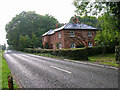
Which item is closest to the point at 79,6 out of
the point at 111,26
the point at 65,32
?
the point at 111,26

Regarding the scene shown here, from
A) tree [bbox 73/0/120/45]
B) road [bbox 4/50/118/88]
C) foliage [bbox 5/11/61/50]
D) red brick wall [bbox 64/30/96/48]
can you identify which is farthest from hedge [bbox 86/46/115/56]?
foliage [bbox 5/11/61/50]

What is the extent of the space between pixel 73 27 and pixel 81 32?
2.70m

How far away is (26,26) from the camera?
60156 millimetres

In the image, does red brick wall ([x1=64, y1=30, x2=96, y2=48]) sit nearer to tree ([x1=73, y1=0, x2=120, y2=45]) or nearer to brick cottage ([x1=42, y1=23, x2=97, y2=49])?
brick cottage ([x1=42, y1=23, x2=97, y2=49])

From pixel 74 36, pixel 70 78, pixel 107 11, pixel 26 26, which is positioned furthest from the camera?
pixel 26 26

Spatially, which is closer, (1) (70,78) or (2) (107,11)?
(1) (70,78)

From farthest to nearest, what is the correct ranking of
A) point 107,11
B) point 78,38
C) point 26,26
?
point 26,26 < point 78,38 < point 107,11

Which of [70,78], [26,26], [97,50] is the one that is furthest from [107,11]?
[26,26]

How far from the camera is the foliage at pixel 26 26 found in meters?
Result: 57.4

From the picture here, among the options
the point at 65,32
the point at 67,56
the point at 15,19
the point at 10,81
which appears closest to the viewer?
the point at 10,81

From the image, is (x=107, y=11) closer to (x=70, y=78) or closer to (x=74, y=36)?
(x=70, y=78)

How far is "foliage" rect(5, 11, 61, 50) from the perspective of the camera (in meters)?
57.4

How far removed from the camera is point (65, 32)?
27766 mm

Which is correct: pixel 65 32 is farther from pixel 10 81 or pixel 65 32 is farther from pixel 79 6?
pixel 10 81
